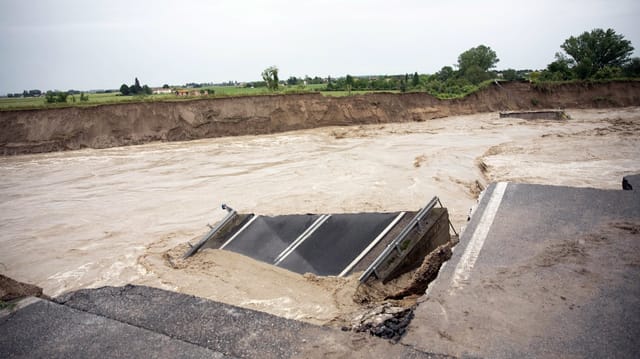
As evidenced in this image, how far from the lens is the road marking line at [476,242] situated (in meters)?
3.97

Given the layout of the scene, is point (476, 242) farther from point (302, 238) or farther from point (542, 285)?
point (302, 238)

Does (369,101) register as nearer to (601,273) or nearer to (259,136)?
(259,136)

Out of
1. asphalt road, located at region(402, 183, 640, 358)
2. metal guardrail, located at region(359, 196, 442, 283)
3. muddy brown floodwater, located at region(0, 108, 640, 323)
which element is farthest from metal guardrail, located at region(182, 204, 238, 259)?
asphalt road, located at region(402, 183, 640, 358)

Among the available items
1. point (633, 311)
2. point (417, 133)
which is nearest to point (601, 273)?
point (633, 311)

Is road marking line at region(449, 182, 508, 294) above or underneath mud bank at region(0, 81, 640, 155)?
underneath

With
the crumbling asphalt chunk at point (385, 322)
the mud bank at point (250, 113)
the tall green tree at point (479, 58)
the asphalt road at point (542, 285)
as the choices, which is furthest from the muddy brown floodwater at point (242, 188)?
the tall green tree at point (479, 58)

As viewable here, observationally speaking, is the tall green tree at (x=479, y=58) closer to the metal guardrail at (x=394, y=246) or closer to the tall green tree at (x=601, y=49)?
the tall green tree at (x=601, y=49)

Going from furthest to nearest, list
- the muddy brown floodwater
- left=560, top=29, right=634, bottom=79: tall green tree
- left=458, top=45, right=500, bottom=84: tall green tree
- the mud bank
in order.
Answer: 1. left=458, top=45, right=500, bottom=84: tall green tree
2. left=560, top=29, right=634, bottom=79: tall green tree
3. the mud bank
4. the muddy brown floodwater

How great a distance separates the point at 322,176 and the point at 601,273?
35.0 ft

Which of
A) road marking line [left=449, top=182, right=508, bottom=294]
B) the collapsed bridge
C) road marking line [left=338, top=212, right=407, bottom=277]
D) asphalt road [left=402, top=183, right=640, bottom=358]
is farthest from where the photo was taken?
road marking line [left=338, top=212, right=407, bottom=277]

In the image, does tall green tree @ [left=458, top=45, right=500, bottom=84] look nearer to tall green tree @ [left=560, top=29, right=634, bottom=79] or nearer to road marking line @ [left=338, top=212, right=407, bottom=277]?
tall green tree @ [left=560, top=29, right=634, bottom=79]

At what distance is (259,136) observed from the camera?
26125 millimetres

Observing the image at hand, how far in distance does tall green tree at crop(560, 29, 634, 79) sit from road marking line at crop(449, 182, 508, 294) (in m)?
55.1

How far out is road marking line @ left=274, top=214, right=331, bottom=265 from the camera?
6.14 m
